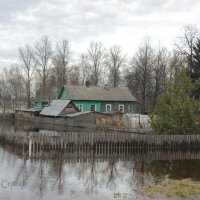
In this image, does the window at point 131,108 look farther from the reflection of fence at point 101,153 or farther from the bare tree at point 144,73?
the reflection of fence at point 101,153

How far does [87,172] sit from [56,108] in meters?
40.9

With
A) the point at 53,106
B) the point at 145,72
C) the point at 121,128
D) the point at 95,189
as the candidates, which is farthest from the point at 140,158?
the point at 145,72

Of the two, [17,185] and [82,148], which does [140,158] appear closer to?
[82,148]

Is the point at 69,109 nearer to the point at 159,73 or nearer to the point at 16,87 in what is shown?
the point at 159,73

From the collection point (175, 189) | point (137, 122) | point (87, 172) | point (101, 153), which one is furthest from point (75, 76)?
point (175, 189)

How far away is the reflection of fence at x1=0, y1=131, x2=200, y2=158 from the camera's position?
962 inches

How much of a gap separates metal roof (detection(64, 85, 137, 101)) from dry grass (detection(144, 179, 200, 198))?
4919 centimetres

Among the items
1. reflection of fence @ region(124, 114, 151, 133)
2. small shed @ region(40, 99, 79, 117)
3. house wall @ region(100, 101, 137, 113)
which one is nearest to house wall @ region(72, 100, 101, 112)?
house wall @ region(100, 101, 137, 113)

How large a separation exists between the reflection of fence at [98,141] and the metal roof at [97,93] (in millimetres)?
36233

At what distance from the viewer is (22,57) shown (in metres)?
93.1

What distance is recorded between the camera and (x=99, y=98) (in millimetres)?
65938

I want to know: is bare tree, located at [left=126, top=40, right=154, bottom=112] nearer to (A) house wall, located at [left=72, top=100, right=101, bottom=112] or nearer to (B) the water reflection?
(A) house wall, located at [left=72, top=100, right=101, bottom=112]

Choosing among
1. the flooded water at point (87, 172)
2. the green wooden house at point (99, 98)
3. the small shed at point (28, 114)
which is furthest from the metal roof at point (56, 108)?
the flooded water at point (87, 172)

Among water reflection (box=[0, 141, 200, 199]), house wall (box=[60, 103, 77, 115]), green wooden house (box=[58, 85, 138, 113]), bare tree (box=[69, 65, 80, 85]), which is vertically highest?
bare tree (box=[69, 65, 80, 85])
